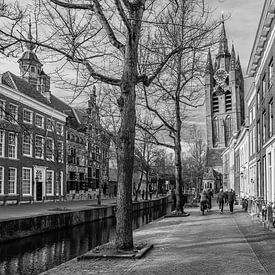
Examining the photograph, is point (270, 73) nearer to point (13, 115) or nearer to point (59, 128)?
point (13, 115)

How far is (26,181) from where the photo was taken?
139ft

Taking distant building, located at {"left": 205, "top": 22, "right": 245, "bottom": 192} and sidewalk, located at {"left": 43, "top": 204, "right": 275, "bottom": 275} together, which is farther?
distant building, located at {"left": 205, "top": 22, "right": 245, "bottom": 192}

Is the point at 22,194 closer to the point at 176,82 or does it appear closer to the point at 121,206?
the point at 176,82

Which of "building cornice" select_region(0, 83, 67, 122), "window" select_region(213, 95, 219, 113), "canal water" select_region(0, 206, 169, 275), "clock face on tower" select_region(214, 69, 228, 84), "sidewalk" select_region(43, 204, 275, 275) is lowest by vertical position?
"canal water" select_region(0, 206, 169, 275)

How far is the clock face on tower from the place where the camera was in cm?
11256

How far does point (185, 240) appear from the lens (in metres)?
13.8

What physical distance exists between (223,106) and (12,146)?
80.6 metres

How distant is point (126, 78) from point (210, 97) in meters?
103

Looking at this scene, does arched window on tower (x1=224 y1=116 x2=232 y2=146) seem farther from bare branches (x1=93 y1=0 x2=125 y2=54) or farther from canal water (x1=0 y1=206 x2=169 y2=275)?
bare branches (x1=93 y1=0 x2=125 y2=54)

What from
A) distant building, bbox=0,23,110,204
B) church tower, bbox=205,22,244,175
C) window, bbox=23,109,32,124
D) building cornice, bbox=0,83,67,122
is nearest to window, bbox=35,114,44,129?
distant building, bbox=0,23,110,204

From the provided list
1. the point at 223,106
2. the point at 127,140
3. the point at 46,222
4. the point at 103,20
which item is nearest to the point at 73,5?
the point at 103,20

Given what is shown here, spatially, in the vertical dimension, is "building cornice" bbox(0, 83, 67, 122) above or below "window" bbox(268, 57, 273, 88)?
above

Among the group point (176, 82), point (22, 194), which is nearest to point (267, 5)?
point (176, 82)

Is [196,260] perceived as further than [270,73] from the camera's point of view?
No
